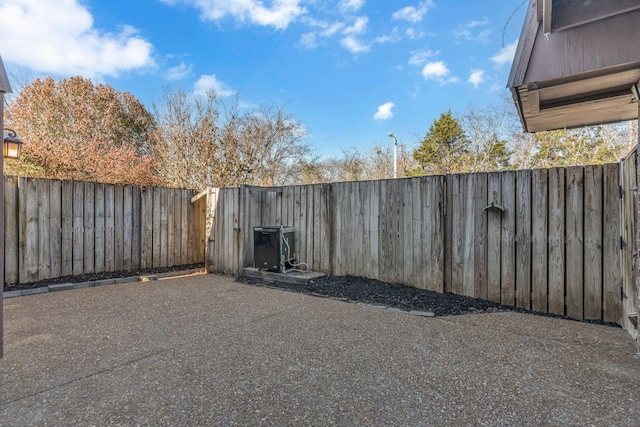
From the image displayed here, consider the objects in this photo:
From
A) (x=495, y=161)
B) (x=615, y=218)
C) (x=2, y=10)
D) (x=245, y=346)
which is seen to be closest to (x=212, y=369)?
(x=245, y=346)

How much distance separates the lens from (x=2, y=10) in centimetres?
459

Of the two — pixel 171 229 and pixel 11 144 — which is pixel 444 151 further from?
pixel 11 144

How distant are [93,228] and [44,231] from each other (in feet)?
2.11

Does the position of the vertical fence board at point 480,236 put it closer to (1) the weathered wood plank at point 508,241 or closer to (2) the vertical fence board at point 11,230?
(1) the weathered wood plank at point 508,241

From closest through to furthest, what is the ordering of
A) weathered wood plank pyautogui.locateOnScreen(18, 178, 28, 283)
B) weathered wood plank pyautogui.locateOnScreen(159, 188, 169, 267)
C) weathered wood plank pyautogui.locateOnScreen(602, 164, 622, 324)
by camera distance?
1. weathered wood plank pyautogui.locateOnScreen(602, 164, 622, 324)
2. weathered wood plank pyautogui.locateOnScreen(18, 178, 28, 283)
3. weathered wood plank pyautogui.locateOnScreen(159, 188, 169, 267)

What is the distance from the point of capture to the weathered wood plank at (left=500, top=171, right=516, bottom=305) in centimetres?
370

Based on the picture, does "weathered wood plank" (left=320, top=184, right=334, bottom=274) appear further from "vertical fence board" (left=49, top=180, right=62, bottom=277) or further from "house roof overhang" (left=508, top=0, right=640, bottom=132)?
"vertical fence board" (left=49, top=180, right=62, bottom=277)

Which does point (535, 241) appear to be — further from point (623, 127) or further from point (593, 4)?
point (623, 127)

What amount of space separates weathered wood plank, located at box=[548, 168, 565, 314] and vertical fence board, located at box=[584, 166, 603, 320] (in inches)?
7.6

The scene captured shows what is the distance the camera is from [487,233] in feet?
12.7

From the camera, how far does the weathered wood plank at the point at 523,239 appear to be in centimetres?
360

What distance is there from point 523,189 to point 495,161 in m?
5.78

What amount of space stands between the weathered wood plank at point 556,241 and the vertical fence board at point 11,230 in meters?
7.03

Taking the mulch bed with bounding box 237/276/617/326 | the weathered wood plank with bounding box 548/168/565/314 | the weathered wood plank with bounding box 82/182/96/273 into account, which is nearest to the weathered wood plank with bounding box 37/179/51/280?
the weathered wood plank with bounding box 82/182/96/273
